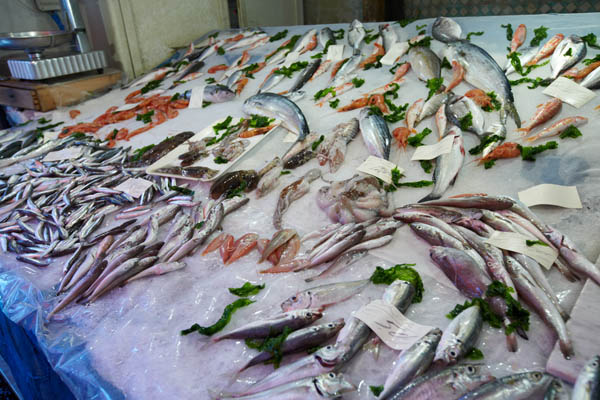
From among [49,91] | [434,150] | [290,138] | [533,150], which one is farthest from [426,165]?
[49,91]

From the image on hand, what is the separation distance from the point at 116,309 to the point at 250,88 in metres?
A: 2.89

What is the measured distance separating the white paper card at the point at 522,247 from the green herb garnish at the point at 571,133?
95 cm

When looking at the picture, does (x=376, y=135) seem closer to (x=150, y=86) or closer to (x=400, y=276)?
(x=400, y=276)

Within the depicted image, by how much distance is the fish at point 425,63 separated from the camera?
10.2 ft

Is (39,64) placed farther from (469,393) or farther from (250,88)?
(469,393)

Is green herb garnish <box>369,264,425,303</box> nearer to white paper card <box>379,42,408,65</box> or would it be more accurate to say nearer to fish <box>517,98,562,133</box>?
fish <box>517,98,562,133</box>

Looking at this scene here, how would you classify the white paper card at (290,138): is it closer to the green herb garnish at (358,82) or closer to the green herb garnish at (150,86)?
the green herb garnish at (358,82)

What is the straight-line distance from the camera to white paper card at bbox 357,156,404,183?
2.21m

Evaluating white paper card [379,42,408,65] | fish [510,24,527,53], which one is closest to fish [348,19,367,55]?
white paper card [379,42,408,65]

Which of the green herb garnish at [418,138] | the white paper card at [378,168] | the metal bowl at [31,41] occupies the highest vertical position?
the metal bowl at [31,41]

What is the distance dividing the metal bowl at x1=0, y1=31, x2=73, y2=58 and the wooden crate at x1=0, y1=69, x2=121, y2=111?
34 cm

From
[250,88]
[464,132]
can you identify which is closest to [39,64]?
[250,88]

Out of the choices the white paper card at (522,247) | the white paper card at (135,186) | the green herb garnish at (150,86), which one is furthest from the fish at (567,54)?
the green herb garnish at (150,86)

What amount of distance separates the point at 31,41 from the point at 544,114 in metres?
4.51
